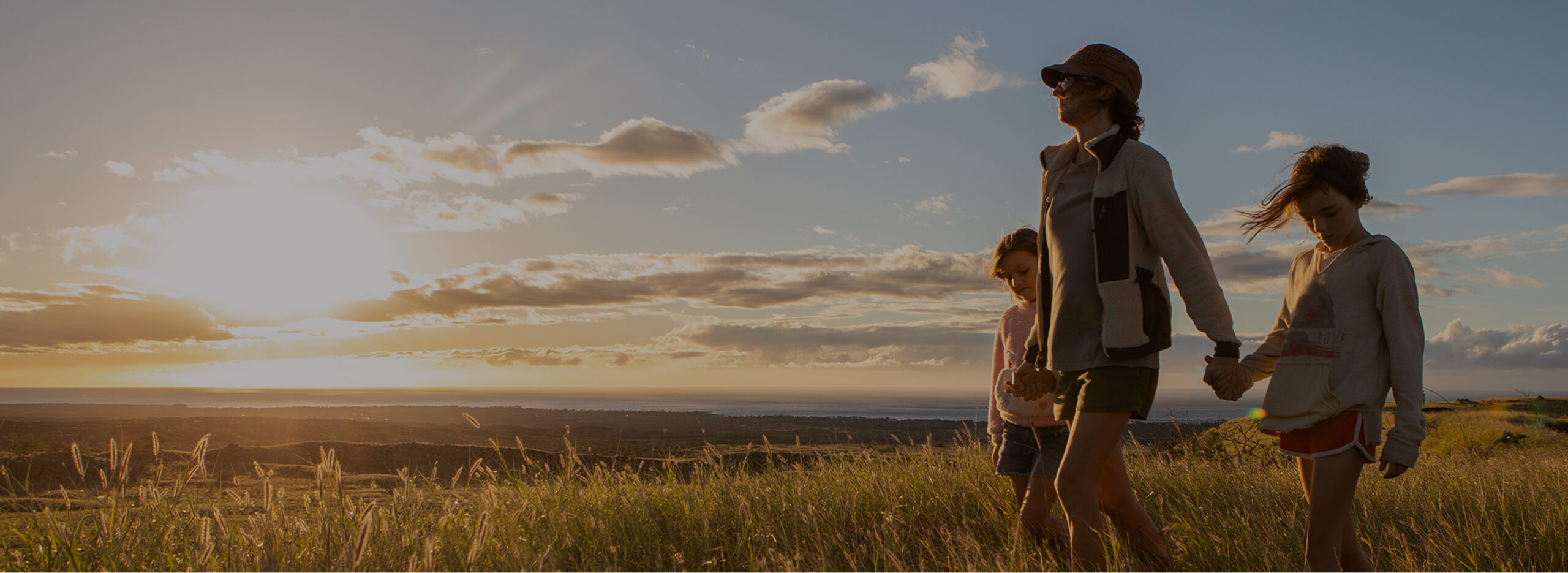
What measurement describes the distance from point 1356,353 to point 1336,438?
28 cm

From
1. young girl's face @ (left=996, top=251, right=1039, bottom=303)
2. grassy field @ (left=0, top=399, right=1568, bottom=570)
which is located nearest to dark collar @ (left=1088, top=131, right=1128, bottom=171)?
young girl's face @ (left=996, top=251, right=1039, bottom=303)

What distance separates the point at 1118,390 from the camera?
2432mm

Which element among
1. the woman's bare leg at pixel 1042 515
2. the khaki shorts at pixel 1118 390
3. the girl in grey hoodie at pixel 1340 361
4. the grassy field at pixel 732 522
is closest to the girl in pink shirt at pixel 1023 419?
the woman's bare leg at pixel 1042 515

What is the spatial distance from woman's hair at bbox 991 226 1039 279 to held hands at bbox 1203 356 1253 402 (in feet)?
3.90

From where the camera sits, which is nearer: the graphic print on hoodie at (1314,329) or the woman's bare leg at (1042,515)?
the graphic print on hoodie at (1314,329)

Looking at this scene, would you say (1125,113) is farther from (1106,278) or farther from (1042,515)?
(1042,515)

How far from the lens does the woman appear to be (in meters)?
2.42

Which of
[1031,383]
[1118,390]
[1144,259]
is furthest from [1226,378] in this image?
[1031,383]

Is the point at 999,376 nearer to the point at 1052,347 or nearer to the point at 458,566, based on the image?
the point at 1052,347

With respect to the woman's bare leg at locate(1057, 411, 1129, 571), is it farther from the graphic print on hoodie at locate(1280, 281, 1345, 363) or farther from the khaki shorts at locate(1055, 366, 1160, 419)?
the graphic print on hoodie at locate(1280, 281, 1345, 363)

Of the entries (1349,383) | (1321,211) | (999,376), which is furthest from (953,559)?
(1321,211)

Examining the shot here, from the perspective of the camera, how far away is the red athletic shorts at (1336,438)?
7.99 ft

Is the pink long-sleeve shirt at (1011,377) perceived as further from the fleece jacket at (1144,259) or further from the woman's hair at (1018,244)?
the fleece jacket at (1144,259)

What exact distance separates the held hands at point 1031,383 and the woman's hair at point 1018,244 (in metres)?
0.74
